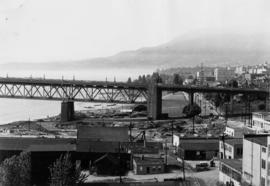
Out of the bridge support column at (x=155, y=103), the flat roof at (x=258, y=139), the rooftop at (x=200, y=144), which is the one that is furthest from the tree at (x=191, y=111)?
the flat roof at (x=258, y=139)

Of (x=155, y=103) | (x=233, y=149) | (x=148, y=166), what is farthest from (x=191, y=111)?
(x=148, y=166)

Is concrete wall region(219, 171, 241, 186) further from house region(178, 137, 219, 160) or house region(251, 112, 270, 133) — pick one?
house region(251, 112, 270, 133)

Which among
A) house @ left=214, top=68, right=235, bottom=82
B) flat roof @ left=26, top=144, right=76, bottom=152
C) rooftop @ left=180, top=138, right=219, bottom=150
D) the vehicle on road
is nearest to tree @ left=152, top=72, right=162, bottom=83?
rooftop @ left=180, top=138, right=219, bottom=150

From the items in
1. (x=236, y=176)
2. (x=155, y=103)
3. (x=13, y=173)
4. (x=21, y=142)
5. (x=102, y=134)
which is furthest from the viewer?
(x=155, y=103)

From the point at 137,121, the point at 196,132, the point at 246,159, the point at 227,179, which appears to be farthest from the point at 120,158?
the point at 137,121

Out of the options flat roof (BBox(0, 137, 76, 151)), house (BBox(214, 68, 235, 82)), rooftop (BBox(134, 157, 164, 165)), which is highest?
house (BBox(214, 68, 235, 82))

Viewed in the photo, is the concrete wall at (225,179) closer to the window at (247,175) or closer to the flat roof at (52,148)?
the window at (247,175)

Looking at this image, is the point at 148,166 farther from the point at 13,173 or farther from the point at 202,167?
the point at 13,173
